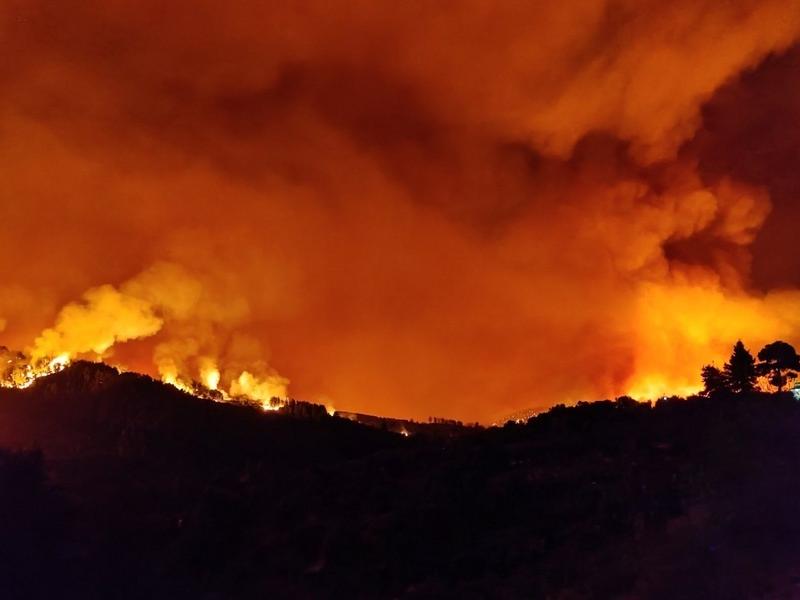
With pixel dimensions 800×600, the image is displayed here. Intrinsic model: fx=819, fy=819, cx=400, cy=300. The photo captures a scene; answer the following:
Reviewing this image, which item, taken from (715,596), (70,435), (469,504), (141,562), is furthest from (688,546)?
(70,435)

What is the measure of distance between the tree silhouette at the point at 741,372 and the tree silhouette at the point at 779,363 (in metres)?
0.74

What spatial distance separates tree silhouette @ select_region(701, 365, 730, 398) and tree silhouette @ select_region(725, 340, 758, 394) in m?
0.41

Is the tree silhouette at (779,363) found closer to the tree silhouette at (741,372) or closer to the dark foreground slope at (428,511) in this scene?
the tree silhouette at (741,372)

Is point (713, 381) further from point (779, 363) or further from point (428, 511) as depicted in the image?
point (428, 511)

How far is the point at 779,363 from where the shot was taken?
67.9m

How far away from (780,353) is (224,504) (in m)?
47.7

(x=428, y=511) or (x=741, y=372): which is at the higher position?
(x=741, y=372)

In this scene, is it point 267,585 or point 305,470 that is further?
point 305,470

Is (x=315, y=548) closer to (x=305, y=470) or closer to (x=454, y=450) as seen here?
(x=305, y=470)

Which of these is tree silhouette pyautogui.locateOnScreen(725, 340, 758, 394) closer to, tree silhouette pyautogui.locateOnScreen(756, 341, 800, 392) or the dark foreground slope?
tree silhouette pyautogui.locateOnScreen(756, 341, 800, 392)

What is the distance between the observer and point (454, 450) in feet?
174

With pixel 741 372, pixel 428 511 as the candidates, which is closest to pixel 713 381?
pixel 741 372

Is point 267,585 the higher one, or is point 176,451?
point 176,451

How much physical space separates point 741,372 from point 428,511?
37.6 meters
